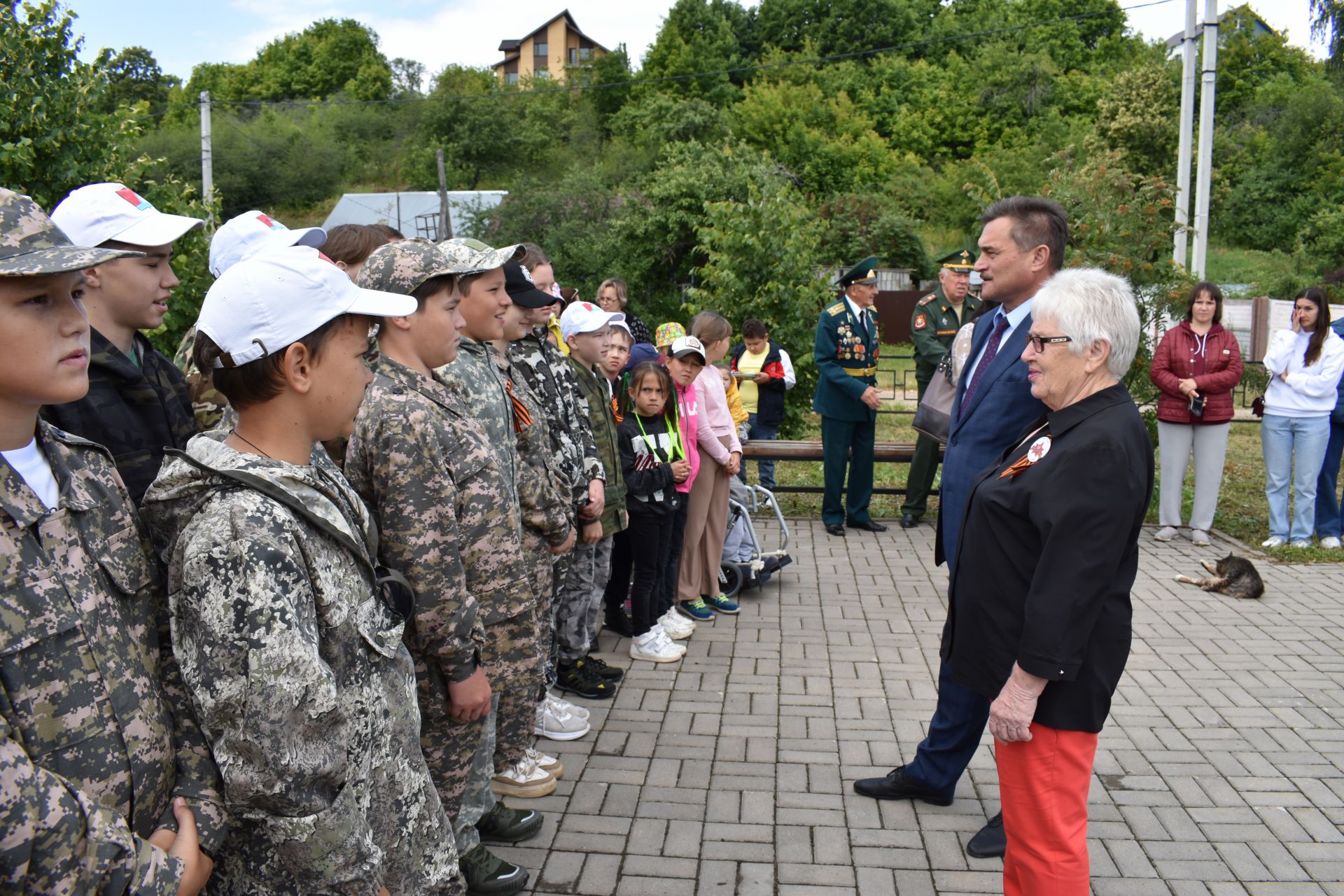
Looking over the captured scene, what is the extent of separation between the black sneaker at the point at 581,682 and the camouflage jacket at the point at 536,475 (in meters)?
1.30

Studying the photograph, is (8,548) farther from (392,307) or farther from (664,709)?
(664,709)

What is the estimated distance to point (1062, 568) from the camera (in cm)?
265

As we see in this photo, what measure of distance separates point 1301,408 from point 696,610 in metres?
5.33

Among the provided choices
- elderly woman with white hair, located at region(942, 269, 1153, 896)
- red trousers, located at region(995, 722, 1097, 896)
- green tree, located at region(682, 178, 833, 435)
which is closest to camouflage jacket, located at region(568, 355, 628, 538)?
elderly woman with white hair, located at region(942, 269, 1153, 896)

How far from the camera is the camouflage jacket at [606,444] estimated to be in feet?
16.0

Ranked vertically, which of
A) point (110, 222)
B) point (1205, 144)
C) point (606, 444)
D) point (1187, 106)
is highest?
point (1187, 106)

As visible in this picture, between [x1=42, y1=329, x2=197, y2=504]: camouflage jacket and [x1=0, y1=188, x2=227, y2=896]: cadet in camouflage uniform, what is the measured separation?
88cm

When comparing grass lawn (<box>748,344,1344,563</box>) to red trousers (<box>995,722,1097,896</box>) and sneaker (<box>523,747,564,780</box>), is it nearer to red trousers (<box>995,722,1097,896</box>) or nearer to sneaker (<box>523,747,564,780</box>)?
sneaker (<box>523,747,564,780</box>)

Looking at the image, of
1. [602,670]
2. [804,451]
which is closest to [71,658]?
[602,670]

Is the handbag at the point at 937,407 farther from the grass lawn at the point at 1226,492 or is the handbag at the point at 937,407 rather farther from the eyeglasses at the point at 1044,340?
the grass lawn at the point at 1226,492

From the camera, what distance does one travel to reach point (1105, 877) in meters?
3.40

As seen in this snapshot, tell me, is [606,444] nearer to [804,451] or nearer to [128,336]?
[128,336]

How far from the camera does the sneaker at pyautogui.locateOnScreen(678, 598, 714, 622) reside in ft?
20.4

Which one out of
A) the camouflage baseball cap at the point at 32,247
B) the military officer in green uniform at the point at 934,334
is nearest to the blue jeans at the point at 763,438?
the military officer in green uniform at the point at 934,334
